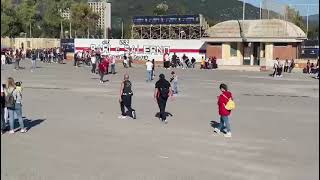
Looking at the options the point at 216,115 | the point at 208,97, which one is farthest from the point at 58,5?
the point at 216,115

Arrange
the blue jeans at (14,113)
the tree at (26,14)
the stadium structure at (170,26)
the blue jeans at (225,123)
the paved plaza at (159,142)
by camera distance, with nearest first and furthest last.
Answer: the paved plaza at (159,142), the blue jeans at (14,113), the blue jeans at (225,123), the stadium structure at (170,26), the tree at (26,14)

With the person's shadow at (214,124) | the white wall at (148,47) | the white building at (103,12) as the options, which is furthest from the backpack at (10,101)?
the white building at (103,12)

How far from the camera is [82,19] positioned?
89.6m

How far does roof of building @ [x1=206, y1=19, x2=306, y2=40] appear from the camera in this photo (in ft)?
160

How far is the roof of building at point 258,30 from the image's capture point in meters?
48.7

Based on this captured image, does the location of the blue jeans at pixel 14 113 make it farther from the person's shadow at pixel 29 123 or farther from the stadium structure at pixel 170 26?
the stadium structure at pixel 170 26

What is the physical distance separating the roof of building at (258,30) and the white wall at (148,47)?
82.8 inches

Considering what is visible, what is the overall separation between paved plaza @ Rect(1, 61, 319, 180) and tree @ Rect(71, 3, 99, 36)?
67944 millimetres

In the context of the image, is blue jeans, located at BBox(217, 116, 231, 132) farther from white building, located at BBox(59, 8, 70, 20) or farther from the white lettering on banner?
white building, located at BBox(59, 8, 70, 20)

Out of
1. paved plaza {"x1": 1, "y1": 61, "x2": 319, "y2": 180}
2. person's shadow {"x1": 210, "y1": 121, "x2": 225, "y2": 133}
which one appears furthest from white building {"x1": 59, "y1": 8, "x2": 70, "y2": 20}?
person's shadow {"x1": 210, "y1": 121, "x2": 225, "y2": 133}

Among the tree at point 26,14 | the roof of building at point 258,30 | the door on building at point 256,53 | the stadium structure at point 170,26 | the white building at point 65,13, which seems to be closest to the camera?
the roof of building at point 258,30

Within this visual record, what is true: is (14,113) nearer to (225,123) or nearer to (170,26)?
(225,123)

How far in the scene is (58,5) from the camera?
8844cm

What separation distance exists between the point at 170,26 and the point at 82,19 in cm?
3063
